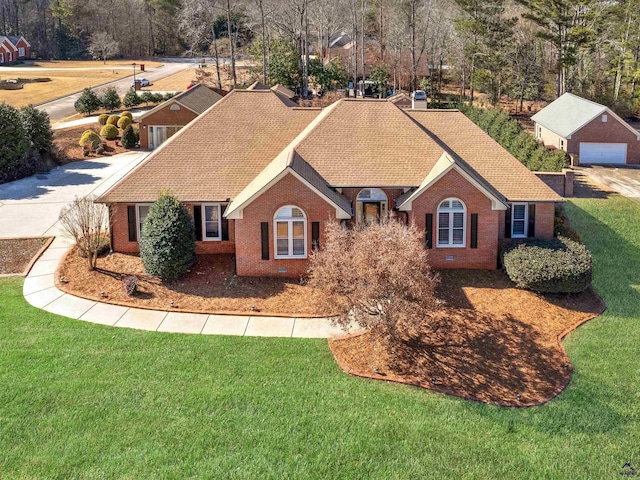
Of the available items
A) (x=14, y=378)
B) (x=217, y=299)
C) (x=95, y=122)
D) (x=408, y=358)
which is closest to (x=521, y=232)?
(x=408, y=358)

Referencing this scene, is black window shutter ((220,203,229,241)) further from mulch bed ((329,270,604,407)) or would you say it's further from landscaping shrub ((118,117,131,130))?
landscaping shrub ((118,117,131,130))

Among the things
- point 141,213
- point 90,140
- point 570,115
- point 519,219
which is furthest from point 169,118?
point 570,115

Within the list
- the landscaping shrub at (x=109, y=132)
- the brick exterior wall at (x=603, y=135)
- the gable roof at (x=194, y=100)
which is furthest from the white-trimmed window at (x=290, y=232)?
the landscaping shrub at (x=109, y=132)

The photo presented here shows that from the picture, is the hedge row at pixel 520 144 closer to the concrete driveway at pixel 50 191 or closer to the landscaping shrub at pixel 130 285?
the landscaping shrub at pixel 130 285

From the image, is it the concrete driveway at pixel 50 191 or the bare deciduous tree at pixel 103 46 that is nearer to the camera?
the concrete driveway at pixel 50 191

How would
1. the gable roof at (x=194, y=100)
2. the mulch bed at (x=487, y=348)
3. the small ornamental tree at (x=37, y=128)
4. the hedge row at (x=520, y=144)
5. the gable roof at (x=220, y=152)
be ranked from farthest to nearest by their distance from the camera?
the gable roof at (x=194, y=100) → the small ornamental tree at (x=37, y=128) → the hedge row at (x=520, y=144) → the gable roof at (x=220, y=152) → the mulch bed at (x=487, y=348)

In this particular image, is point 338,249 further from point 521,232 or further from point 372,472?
point 521,232

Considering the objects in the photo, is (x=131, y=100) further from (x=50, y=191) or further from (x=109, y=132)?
(x=50, y=191)
